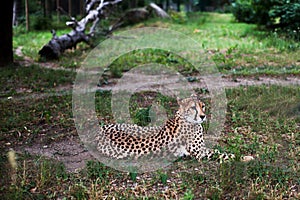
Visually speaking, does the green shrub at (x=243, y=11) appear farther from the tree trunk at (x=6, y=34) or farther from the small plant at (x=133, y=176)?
the small plant at (x=133, y=176)

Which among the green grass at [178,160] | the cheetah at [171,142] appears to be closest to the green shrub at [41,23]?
the green grass at [178,160]

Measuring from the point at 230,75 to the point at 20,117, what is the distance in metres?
5.37

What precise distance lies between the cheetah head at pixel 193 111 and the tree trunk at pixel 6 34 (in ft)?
26.0

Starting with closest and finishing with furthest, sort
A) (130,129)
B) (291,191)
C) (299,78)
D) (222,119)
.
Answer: (291,191)
(130,129)
(222,119)
(299,78)

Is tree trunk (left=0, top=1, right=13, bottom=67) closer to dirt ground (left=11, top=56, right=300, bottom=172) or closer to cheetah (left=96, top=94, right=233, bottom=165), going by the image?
dirt ground (left=11, top=56, right=300, bottom=172)

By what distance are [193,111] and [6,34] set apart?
27.0ft

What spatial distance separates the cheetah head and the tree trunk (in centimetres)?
791

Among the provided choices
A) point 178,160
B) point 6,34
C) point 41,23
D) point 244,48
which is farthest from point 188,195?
point 41,23

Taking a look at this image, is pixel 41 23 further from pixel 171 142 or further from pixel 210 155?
pixel 210 155

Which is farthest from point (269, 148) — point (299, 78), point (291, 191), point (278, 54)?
point (278, 54)

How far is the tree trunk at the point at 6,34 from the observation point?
11570 mm

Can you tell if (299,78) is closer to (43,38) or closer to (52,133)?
(52,133)

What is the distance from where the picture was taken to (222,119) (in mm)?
7152

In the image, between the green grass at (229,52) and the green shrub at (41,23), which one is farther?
the green shrub at (41,23)
